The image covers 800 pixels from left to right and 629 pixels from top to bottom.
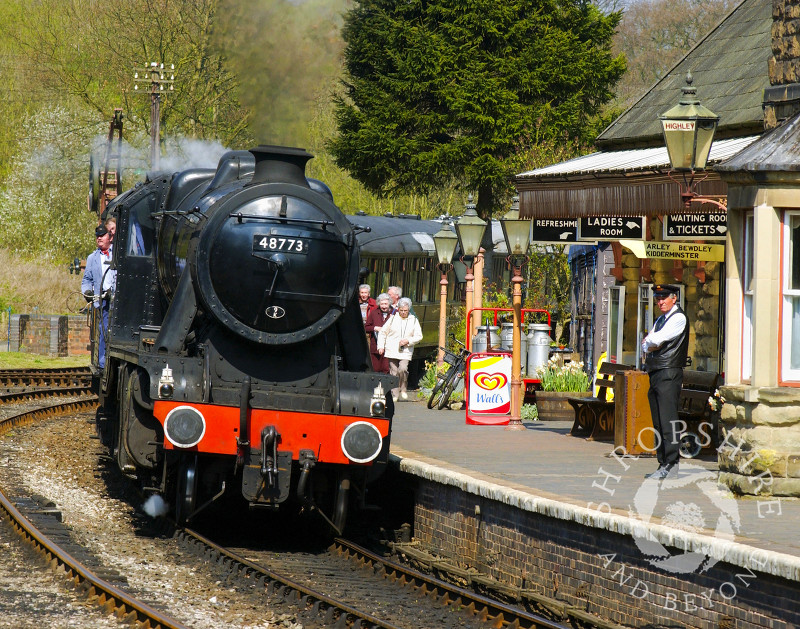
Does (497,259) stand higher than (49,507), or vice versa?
(497,259)

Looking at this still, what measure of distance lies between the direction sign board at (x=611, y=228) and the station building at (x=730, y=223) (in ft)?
0.05

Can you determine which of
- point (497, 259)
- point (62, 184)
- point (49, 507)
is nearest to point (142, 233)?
point (49, 507)

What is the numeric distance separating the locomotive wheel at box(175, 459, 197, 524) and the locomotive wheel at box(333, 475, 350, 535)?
1.20 metres

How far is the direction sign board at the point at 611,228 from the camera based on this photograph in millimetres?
12984

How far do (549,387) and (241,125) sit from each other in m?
5.75

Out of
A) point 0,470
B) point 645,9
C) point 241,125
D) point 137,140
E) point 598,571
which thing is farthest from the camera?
point 645,9

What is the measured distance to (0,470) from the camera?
520 inches

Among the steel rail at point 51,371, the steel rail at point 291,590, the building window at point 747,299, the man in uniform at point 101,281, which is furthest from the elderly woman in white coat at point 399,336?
the steel rail at point 51,371

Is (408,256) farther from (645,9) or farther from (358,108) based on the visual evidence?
(645,9)

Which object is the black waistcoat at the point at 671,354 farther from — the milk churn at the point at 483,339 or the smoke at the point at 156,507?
the milk churn at the point at 483,339

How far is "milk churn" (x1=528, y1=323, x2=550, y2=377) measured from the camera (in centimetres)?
1819

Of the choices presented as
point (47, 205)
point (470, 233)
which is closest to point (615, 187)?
point (470, 233)

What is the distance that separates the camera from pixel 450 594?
8.59m

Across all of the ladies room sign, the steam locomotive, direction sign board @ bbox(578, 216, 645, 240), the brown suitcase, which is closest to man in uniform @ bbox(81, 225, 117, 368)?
the steam locomotive
